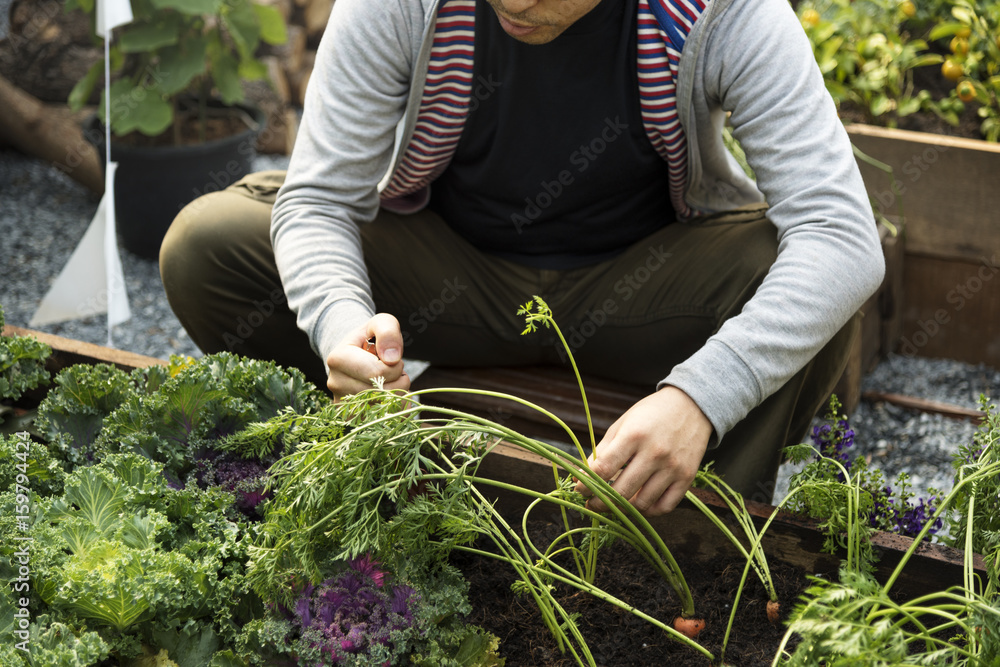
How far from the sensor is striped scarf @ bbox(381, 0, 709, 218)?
1.49m

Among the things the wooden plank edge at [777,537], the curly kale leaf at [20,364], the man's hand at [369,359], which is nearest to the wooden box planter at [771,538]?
the wooden plank edge at [777,537]

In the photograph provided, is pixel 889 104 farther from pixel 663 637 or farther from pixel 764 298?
pixel 663 637

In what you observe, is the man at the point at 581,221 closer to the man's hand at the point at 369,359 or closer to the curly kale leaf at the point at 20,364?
the man's hand at the point at 369,359

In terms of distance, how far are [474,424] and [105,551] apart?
0.51m

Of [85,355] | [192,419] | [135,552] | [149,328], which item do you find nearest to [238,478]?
[192,419]

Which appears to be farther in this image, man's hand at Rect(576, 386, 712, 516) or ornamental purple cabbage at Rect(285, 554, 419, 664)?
man's hand at Rect(576, 386, 712, 516)

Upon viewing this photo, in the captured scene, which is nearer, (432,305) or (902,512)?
(902,512)

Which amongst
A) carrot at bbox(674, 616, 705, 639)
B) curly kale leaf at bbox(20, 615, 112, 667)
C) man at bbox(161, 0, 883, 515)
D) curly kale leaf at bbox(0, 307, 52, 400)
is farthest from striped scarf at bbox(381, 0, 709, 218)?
curly kale leaf at bbox(20, 615, 112, 667)

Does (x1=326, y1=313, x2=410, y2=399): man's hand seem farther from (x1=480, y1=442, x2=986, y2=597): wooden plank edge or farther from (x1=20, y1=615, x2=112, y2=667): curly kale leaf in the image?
(x1=20, y1=615, x2=112, y2=667): curly kale leaf

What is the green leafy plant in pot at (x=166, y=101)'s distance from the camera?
120 inches

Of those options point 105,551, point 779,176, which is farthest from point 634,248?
point 105,551

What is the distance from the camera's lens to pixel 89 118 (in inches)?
129

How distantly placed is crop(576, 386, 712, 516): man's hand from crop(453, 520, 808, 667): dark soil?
5.8 inches

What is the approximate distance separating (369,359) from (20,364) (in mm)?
763
